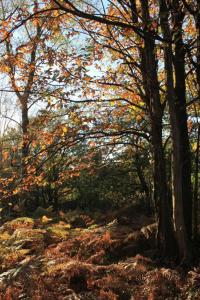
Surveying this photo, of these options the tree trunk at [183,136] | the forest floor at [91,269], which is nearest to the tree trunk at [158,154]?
the tree trunk at [183,136]

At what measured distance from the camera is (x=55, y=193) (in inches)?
925

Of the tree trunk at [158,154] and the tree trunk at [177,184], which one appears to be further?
the tree trunk at [158,154]

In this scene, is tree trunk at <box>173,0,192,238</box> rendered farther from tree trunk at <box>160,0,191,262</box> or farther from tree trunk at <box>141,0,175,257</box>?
tree trunk at <box>160,0,191,262</box>

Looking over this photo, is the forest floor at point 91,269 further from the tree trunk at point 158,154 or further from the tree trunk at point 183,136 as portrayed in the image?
the tree trunk at point 183,136

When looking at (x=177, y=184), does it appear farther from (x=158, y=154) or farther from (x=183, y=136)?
(x=183, y=136)

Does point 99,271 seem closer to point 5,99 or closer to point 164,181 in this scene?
point 164,181

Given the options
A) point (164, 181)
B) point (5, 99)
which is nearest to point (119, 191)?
point (5, 99)

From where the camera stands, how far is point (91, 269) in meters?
7.20

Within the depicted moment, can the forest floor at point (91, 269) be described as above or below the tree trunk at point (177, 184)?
below

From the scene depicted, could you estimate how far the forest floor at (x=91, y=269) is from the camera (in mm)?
6355

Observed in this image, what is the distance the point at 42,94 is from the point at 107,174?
12.7m

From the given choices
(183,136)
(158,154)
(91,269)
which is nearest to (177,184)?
(158,154)

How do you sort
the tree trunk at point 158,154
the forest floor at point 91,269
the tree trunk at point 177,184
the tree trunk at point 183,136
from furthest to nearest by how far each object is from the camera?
the tree trunk at point 183,136
the tree trunk at point 158,154
the tree trunk at point 177,184
the forest floor at point 91,269

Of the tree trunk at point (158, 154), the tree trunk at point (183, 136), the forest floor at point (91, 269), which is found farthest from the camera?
the tree trunk at point (183, 136)
